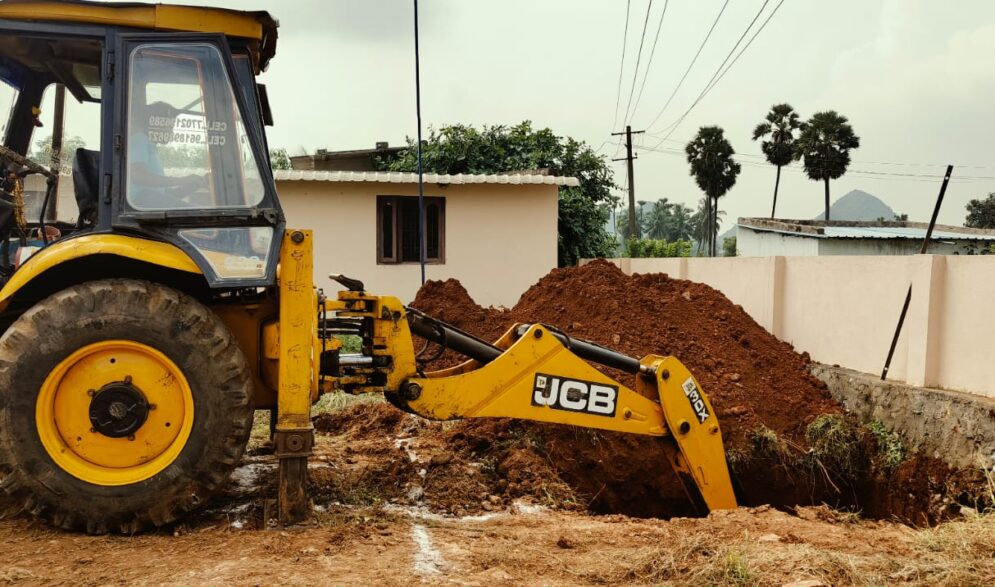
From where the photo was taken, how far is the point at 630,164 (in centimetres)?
3462

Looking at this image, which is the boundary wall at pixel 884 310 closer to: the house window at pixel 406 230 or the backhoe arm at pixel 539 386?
the backhoe arm at pixel 539 386

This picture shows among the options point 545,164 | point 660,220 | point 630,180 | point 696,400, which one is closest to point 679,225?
point 660,220

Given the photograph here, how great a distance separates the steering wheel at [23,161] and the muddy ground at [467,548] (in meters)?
1.94

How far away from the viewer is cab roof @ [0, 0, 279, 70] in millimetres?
4027

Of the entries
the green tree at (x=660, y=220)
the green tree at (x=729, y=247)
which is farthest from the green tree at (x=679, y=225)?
the green tree at (x=729, y=247)

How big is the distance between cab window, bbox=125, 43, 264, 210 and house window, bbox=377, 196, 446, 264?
33.4 feet

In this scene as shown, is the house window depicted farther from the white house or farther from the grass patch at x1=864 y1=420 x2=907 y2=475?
the grass patch at x1=864 y1=420 x2=907 y2=475

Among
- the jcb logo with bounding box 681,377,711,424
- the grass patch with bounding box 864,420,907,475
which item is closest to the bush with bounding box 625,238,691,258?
the grass patch with bounding box 864,420,907,475

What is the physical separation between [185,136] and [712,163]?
4858 centimetres

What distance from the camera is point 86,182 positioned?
4543 millimetres

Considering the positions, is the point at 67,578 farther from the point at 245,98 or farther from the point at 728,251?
the point at 728,251

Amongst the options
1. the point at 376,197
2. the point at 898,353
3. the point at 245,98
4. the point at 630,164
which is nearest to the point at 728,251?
the point at 630,164

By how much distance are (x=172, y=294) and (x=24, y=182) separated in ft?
4.57

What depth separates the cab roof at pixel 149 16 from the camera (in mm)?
4027
